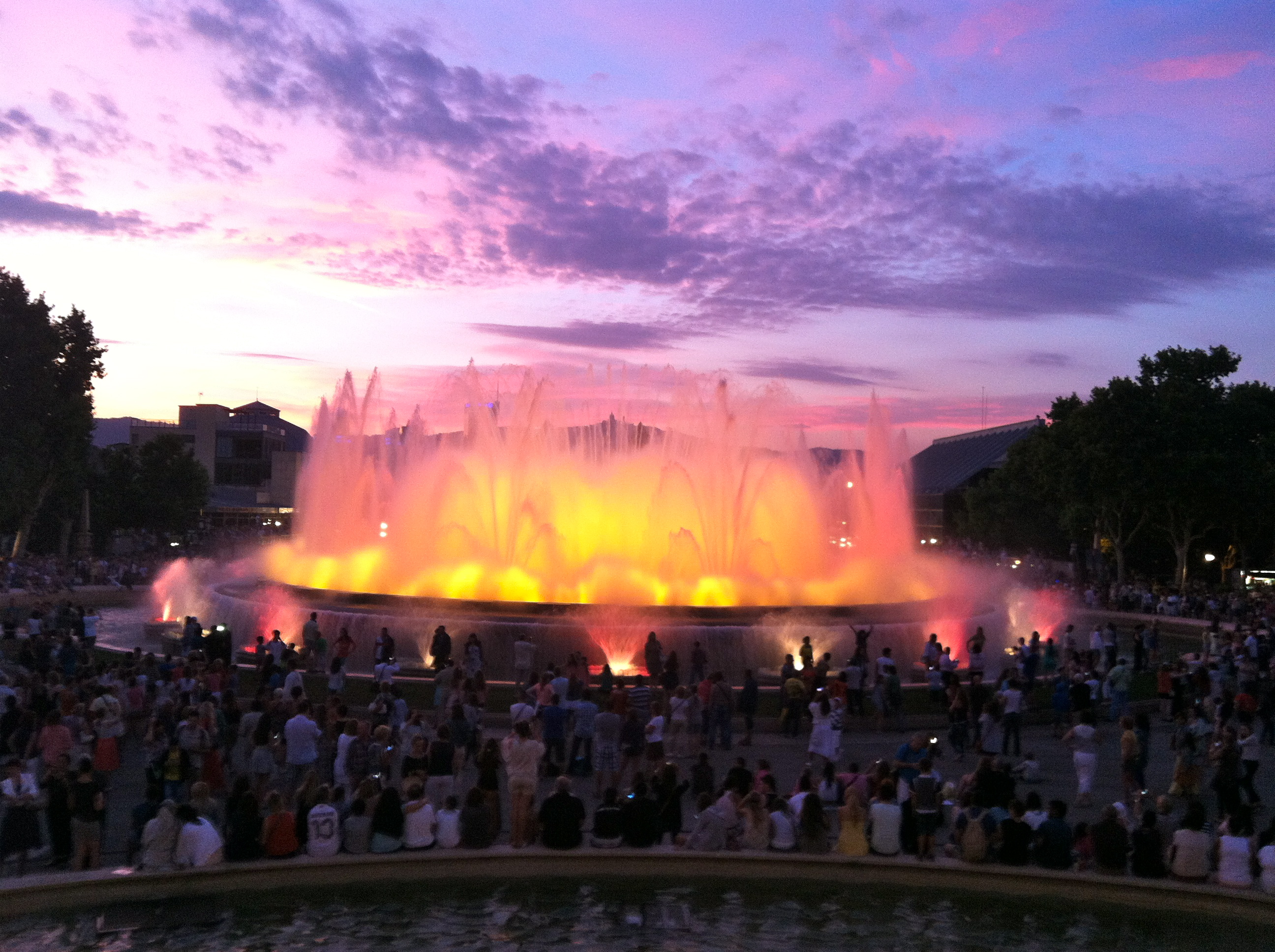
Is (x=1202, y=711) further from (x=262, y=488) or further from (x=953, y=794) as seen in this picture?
(x=262, y=488)

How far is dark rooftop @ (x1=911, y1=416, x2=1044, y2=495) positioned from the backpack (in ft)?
292

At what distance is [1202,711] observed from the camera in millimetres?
17281

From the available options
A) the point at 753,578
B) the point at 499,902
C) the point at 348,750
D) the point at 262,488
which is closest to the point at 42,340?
the point at 753,578

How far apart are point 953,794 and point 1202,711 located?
561cm

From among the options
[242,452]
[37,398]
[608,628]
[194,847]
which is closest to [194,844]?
[194,847]

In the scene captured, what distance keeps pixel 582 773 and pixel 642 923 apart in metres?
6.01

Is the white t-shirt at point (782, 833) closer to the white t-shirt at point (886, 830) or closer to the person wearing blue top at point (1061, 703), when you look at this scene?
the white t-shirt at point (886, 830)

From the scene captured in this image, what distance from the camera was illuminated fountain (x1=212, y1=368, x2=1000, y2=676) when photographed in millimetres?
26609

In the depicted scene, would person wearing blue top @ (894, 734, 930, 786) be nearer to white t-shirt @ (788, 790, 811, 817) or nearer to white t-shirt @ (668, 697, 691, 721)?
white t-shirt @ (788, 790, 811, 817)

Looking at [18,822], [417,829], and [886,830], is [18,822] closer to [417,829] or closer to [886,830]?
[417,829]

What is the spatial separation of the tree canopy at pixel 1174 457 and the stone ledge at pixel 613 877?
152 feet

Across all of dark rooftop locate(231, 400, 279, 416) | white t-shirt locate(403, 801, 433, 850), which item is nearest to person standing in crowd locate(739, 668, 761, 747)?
white t-shirt locate(403, 801, 433, 850)

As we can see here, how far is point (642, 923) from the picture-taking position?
1124 cm

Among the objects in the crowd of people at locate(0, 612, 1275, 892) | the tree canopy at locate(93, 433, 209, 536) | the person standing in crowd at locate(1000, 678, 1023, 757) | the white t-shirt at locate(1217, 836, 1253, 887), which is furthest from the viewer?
the tree canopy at locate(93, 433, 209, 536)
